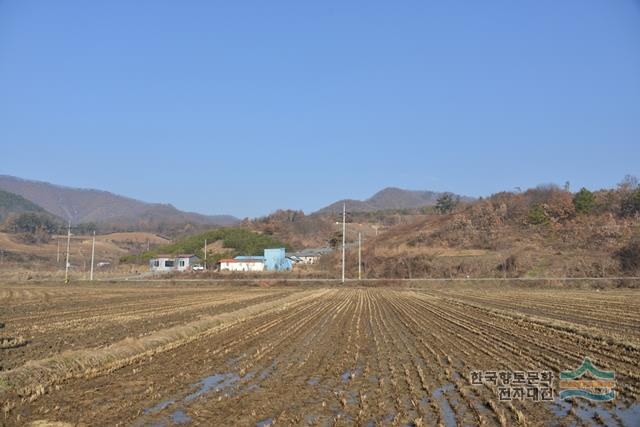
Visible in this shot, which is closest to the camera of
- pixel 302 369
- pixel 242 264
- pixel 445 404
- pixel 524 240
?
pixel 445 404

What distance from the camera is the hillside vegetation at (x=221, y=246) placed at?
342 feet

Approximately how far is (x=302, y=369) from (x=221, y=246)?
10180cm

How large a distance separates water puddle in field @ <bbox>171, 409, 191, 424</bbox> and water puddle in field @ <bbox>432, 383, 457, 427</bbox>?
3.50 meters

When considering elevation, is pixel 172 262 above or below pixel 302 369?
above

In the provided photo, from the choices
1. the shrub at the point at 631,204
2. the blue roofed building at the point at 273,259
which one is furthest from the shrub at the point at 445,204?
the blue roofed building at the point at 273,259

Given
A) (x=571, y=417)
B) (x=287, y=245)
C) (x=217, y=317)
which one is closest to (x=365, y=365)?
(x=571, y=417)

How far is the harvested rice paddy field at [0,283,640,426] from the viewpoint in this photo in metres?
8.05

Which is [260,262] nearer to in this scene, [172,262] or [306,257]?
[306,257]

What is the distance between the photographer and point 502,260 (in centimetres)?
6844

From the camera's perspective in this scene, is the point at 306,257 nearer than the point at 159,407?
No

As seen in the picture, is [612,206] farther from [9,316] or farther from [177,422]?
[177,422]

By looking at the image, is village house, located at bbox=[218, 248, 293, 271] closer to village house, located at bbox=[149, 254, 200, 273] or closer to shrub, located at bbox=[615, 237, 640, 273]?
village house, located at bbox=[149, 254, 200, 273]

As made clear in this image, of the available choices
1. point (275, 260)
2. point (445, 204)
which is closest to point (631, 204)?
point (445, 204)

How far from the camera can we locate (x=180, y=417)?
7918 mm
